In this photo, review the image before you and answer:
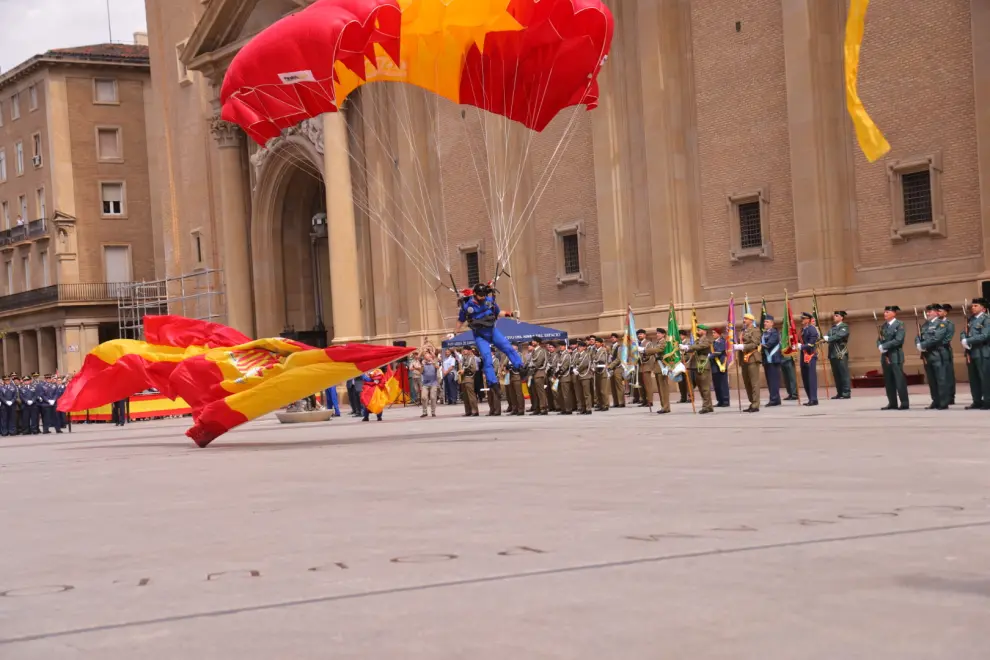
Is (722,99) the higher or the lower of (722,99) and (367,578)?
the higher

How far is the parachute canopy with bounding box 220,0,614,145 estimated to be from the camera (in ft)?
63.1

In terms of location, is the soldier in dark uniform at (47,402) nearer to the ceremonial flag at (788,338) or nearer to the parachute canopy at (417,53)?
the parachute canopy at (417,53)

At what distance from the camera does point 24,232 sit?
70062 millimetres

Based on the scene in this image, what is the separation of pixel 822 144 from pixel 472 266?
1408cm

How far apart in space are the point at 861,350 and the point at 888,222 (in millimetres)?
2623

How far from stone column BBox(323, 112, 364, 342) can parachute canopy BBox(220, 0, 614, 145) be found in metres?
20.8

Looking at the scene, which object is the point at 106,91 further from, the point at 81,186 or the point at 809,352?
the point at 809,352

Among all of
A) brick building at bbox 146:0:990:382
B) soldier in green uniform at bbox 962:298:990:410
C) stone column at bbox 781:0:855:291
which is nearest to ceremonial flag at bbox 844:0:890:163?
soldier in green uniform at bbox 962:298:990:410

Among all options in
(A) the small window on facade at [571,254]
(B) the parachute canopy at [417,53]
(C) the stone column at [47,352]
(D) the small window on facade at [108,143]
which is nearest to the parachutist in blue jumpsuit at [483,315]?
(B) the parachute canopy at [417,53]

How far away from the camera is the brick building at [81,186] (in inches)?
2640

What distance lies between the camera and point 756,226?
1145 inches

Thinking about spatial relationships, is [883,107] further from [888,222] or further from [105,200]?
[105,200]

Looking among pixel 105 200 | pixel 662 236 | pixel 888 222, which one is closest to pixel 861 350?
pixel 888 222

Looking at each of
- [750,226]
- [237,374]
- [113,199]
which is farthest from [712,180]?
[113,199]
